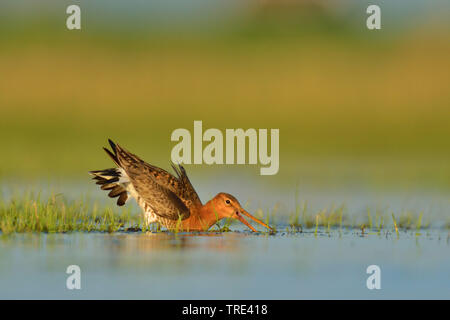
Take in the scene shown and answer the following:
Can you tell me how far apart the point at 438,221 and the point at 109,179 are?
471 centimetres

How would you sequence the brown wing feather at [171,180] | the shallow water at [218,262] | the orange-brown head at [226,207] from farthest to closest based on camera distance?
the brown wing feather at [171,180], the orange-brown head at [226,207], the shallow water at [218,262]

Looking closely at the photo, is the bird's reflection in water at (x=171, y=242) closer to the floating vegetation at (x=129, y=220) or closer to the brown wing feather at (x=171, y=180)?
the floating vegetation at (x=129, y=220)

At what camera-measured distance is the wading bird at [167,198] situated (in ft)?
44.1

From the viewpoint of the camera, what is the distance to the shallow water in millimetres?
10078

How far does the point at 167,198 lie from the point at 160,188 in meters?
0.22

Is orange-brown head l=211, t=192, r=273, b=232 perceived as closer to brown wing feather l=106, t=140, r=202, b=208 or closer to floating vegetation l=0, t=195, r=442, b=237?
floating vegetation l=0, t=195, r=442, b=237

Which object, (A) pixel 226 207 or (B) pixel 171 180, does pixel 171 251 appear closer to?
(A) pixel 226 207

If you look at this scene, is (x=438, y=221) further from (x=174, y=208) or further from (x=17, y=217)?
(x=17, y=217)

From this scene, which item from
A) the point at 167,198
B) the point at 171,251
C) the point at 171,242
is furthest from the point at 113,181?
the point at 171,251

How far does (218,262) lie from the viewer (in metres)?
11.1

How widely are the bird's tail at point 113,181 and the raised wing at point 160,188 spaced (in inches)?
6.4

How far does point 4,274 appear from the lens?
10.4 m

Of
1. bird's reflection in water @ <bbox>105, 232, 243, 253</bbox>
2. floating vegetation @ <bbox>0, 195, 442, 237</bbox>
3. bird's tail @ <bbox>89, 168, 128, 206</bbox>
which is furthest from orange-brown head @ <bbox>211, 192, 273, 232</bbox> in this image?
bird's tail @ <bbox>89, 168, 128, 206</bbox>

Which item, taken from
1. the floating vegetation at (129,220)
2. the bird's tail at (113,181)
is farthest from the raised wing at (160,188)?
the floating vegetation at (129,220)
